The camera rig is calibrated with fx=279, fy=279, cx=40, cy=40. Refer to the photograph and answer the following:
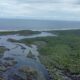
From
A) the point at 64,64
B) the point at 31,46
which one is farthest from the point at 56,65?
the point at 31,46

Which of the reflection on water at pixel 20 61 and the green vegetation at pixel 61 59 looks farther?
the green vegetation at pixel 61 59

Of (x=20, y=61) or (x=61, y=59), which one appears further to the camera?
(x=61, y=59)

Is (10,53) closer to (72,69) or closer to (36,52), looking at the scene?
(36,52)

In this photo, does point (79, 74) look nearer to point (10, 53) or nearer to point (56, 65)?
point (56, 65)

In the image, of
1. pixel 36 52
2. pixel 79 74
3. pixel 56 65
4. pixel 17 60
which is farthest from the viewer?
pixel 36 52

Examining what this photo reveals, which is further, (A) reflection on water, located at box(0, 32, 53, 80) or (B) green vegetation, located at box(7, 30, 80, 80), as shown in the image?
(B) green vegetation, located at box(7, 30, 80, 80)

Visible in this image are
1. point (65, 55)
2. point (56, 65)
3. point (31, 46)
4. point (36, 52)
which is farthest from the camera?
point (31, 46)

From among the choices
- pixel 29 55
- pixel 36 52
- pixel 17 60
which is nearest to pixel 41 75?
pixel 17 60

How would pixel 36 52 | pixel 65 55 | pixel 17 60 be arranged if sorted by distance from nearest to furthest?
pixel 17 60, pixel 65 55, pixel 36 52

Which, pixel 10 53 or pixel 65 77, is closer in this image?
pixel 65 77
